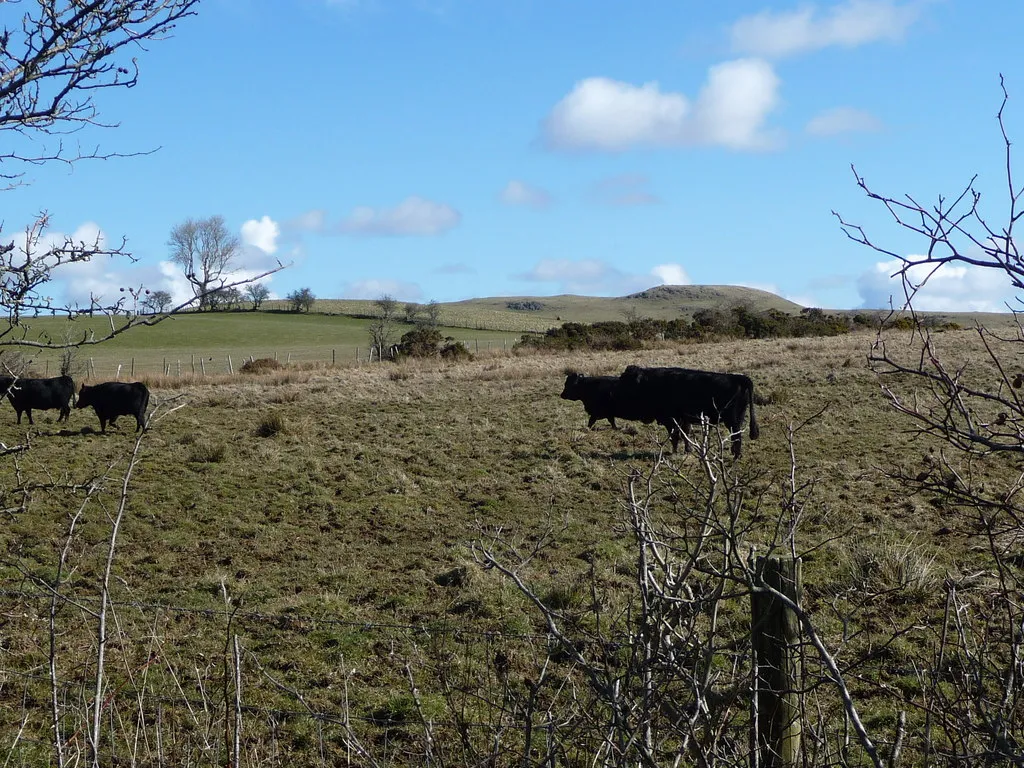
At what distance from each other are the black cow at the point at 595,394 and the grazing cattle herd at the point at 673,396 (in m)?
0.02

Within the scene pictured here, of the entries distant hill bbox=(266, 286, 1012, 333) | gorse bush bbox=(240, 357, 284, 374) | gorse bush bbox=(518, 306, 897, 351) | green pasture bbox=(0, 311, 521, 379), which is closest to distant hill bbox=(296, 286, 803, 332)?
distant hill bbox=(266, 286, 1012, 333)

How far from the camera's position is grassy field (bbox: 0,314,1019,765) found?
5559mm

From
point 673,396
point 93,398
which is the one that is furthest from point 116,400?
point 673,396

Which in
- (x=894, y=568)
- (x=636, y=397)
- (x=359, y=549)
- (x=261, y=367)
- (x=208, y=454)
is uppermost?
(x=261, y=367)

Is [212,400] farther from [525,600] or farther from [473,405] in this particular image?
[525,600]

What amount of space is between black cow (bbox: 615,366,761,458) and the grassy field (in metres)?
0.75

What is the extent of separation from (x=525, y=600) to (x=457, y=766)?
10.5 feet

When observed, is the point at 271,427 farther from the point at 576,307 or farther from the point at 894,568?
the point at 576,307

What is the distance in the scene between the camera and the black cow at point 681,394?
632 inches

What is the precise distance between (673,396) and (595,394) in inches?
88.2

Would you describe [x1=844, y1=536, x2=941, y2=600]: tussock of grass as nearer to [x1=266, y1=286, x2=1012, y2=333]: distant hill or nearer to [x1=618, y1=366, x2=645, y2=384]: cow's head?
[x1=618, y1=366, x2=645, y2=384]: cow's head

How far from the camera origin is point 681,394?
55.0 feet

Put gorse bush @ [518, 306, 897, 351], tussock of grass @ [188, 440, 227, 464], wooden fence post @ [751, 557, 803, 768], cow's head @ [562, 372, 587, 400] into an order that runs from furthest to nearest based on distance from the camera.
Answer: gorse bush @ [518, 306, 897, 351] → cow's head @ [562, 372, 587, 400] → tussock of grass @ [188, 440, 227, 464] → wooden fence post @ [751, 557, 803, 768]

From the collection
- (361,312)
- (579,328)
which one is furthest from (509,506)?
(361,312)
